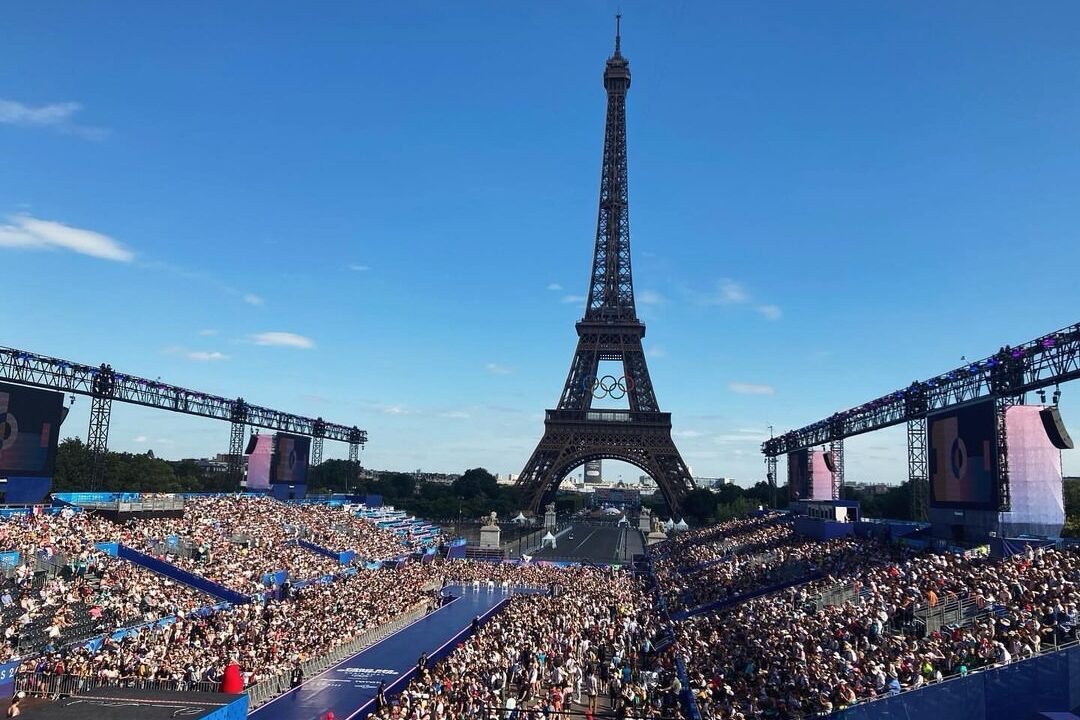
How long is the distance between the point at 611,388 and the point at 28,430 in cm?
5922

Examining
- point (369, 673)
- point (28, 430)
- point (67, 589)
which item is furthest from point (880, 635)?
point (28, 430)

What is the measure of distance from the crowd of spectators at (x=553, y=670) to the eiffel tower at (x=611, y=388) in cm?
4259

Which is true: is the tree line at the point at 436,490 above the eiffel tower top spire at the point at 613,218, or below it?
below

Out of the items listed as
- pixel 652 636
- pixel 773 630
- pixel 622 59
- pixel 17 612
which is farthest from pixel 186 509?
pixel 622 59

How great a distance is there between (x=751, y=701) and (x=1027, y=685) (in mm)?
5728

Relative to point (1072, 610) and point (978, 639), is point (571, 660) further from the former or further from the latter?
point (1072, 610)

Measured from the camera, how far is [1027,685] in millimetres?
15578

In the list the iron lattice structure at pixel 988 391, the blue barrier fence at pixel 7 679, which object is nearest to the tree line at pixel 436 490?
the iron lattice structure at pixel 988 391

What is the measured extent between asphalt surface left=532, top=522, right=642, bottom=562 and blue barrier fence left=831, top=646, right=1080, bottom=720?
154 feet

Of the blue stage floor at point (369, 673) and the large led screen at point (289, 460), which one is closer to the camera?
the blue stage floor at point (369, 673)

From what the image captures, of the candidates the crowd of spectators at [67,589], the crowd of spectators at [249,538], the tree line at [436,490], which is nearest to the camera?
the crowd of spectators at [67,589]

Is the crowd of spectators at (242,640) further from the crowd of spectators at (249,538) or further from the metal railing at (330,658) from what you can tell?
the crowd of spectators at (249,538)

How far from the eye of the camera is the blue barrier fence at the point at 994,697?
50.5ft

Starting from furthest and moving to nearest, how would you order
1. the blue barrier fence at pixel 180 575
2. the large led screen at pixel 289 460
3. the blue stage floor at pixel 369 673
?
the large led screen at pixel 289 460 < the blue barrier fence at pixel 180 575 < the blue stage floor at pixel 369 673
